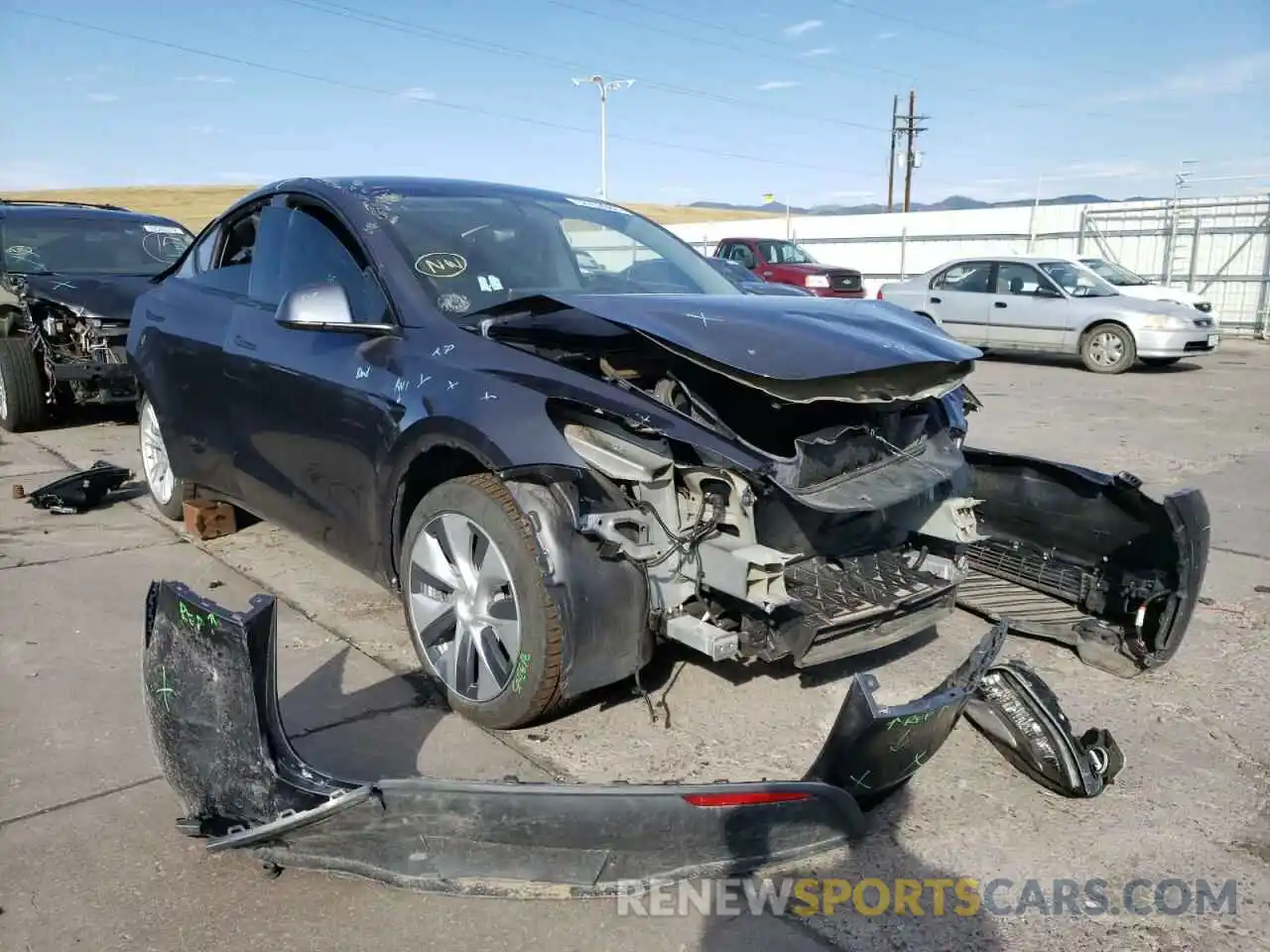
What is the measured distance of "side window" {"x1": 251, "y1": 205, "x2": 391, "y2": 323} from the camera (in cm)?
370

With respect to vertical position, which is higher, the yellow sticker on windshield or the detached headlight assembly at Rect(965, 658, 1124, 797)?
the yellow sticker on windshield

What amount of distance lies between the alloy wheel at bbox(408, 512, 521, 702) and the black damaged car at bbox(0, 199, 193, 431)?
19.1ft

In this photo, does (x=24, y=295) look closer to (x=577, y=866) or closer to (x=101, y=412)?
(x=101, y=412)

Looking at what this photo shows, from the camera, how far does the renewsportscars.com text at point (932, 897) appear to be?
7.94ft

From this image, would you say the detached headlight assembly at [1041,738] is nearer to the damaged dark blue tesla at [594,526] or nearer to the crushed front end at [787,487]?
the damaged dark blue tesla at [594,526]

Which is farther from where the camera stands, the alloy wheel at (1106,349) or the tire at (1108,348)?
the alloy wheel at (1106,349)

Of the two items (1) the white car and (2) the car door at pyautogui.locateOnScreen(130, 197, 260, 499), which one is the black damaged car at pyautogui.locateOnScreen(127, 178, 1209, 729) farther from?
(1) the white car

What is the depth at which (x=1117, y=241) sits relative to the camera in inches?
860

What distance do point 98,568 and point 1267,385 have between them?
1294 cm

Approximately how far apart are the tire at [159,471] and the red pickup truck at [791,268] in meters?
13.0

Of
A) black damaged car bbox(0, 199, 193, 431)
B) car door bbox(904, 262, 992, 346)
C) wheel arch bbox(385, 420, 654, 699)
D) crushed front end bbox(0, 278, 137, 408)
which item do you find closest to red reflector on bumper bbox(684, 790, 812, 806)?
wheel arch bbox(385, 420, 654, 699)

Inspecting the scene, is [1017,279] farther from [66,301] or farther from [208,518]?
[208,518]

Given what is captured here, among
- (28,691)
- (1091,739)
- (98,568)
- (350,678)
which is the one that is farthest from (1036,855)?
(98,568)

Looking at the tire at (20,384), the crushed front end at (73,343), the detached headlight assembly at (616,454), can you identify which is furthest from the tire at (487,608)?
the tire at (20,384)
